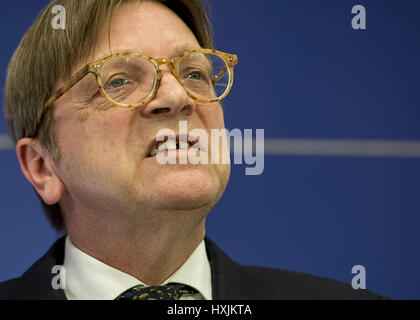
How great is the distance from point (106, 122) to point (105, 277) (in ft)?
1.22

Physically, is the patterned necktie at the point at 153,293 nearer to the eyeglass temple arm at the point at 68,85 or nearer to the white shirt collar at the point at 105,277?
the white shirt collar at the point at 105,277

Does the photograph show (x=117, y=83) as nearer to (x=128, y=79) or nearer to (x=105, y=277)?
(x=128, y=79)

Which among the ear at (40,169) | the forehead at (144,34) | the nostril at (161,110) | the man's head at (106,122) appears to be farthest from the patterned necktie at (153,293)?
the forehead at (144,34)

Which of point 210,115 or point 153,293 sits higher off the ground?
point 210,115

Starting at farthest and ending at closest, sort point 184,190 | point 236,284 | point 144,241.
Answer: point 236,284
point 144,241
point 184,190

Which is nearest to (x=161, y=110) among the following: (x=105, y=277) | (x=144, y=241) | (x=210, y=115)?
(x=210, y=115)

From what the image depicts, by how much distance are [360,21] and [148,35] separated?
84 centimetres

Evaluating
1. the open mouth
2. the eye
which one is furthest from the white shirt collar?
the eye

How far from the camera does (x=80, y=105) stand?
120 centimetres

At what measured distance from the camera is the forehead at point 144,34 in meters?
1.18

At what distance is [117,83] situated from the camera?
1180 millimetres

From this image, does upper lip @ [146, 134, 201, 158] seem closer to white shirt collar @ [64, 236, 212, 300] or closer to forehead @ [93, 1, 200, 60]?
forehead @ [93, 1, 200, 60]

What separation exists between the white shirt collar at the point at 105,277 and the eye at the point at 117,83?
1.38 ft
